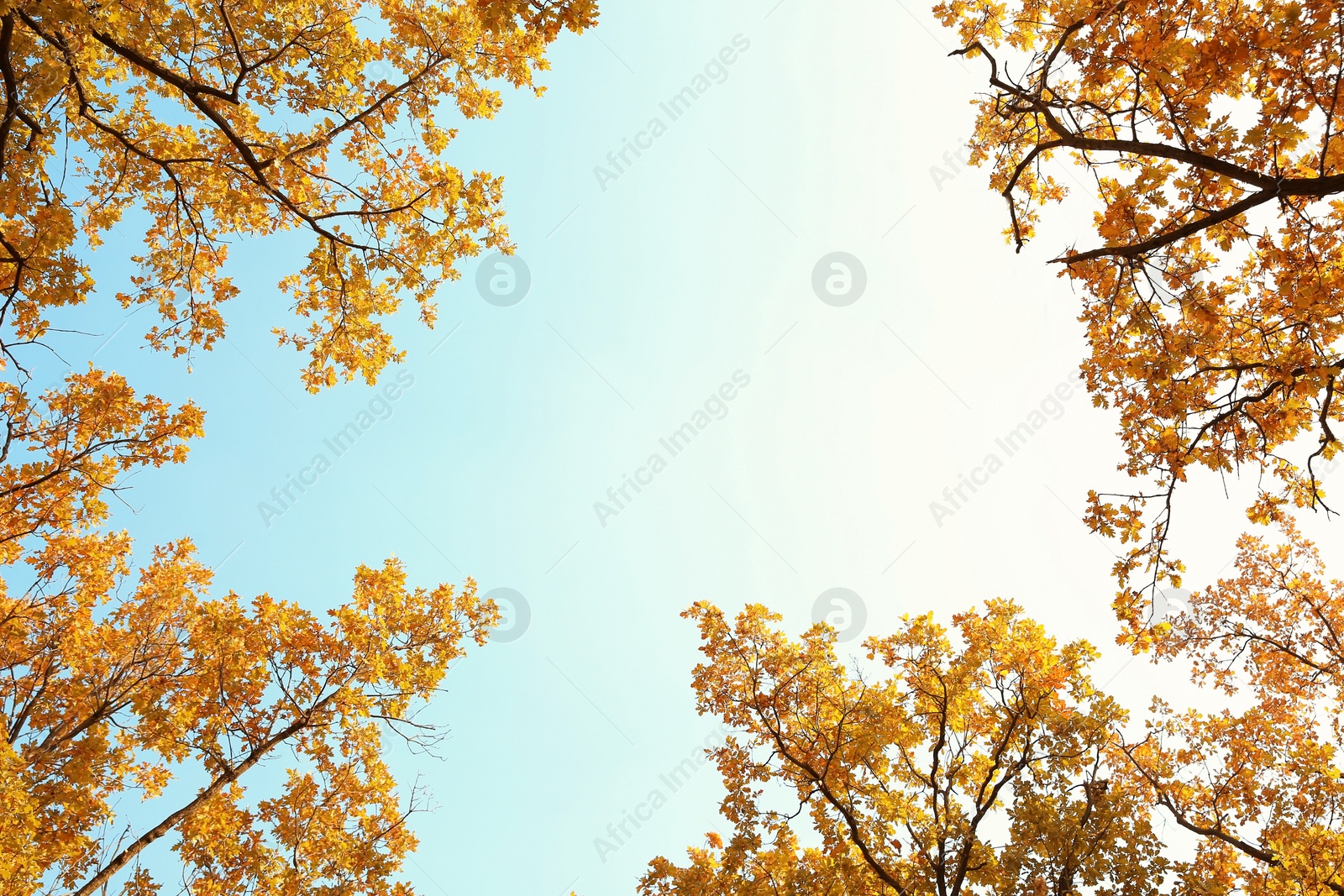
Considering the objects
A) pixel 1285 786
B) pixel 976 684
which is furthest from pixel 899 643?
pixel 1285 786

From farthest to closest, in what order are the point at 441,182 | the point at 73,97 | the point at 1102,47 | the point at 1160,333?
the point at 441,182 < the point at 73,97 < the point at 1160,333 < the point at 1102,47

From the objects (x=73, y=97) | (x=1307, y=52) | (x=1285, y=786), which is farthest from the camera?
(x=1285, y=786)

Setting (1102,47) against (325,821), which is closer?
(1102,47)

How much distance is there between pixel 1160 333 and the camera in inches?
212

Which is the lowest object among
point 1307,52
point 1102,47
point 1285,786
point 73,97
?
point 1285,786

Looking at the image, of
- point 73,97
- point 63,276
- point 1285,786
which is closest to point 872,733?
point 1285,786

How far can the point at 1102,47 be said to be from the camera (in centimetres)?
496

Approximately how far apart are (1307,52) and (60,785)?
43.0 feet

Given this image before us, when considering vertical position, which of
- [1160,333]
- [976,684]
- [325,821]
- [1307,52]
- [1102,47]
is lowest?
[325,821]

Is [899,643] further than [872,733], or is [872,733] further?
[899,643]

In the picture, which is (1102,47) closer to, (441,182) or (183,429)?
(441,182)

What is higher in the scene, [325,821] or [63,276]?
[63,276]

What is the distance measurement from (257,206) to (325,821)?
802 centimetres

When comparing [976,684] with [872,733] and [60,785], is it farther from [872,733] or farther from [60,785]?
[60,785]
